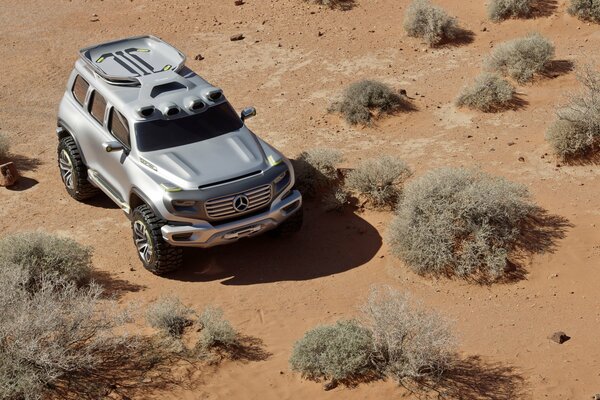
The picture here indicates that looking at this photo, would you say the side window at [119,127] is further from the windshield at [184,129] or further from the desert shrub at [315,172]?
the desert shrub at [315,172]

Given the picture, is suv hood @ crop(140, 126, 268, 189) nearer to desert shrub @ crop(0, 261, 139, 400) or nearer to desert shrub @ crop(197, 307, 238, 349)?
desert shrub @ crop(197, 307, 238, 349)

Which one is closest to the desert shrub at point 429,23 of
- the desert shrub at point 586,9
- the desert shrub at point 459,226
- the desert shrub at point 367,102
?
the desert shrub at point 586,9

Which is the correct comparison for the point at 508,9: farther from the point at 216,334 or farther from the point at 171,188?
the point at 216,334

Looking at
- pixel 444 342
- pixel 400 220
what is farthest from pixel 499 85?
pixel 444 342

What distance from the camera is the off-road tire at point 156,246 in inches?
458

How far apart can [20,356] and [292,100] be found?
8.82 metres

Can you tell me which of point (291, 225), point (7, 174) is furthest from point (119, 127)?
point (7, 174)

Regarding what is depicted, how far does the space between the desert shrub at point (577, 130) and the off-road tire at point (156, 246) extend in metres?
5.90

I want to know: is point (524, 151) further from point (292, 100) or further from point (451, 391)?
point (451, 391)

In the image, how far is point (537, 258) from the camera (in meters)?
11.6

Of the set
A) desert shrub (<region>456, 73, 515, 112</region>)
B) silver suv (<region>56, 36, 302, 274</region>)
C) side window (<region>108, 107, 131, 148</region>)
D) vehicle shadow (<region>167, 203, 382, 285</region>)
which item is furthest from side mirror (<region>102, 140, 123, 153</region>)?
desert shrub (<region>456, 73, 515, 112</region>)

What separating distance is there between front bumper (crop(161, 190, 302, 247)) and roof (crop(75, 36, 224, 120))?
1807mm

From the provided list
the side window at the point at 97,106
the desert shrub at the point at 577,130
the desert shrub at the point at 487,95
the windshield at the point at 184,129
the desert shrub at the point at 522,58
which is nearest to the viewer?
the windshield at the point at 184,129

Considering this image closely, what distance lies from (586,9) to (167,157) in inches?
408
